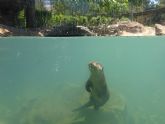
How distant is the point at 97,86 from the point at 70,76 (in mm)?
7867

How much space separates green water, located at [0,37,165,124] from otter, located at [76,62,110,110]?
0.28 metres

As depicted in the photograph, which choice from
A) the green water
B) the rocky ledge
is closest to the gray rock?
the rocky ledge

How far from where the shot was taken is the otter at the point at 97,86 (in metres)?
7.14

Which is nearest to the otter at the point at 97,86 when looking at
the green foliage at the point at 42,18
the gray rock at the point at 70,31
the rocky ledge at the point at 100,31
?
the rocky ledge at the point at 100,31

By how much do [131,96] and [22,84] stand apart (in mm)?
3811

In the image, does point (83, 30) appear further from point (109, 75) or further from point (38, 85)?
point (38, 85)

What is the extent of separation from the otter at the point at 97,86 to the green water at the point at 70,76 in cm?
28

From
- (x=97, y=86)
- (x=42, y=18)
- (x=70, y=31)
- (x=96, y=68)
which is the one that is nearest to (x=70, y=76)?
(x=70, y=31)

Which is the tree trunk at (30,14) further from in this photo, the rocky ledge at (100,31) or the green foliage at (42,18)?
the rocky ledge at (100,31)

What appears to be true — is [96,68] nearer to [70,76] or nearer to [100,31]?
[70,76]

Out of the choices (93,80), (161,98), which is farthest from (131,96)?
(93,80)

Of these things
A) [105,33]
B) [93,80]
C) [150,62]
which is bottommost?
[150,62]

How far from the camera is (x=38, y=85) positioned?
42.6 ft

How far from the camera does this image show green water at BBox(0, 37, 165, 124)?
8.65 m
